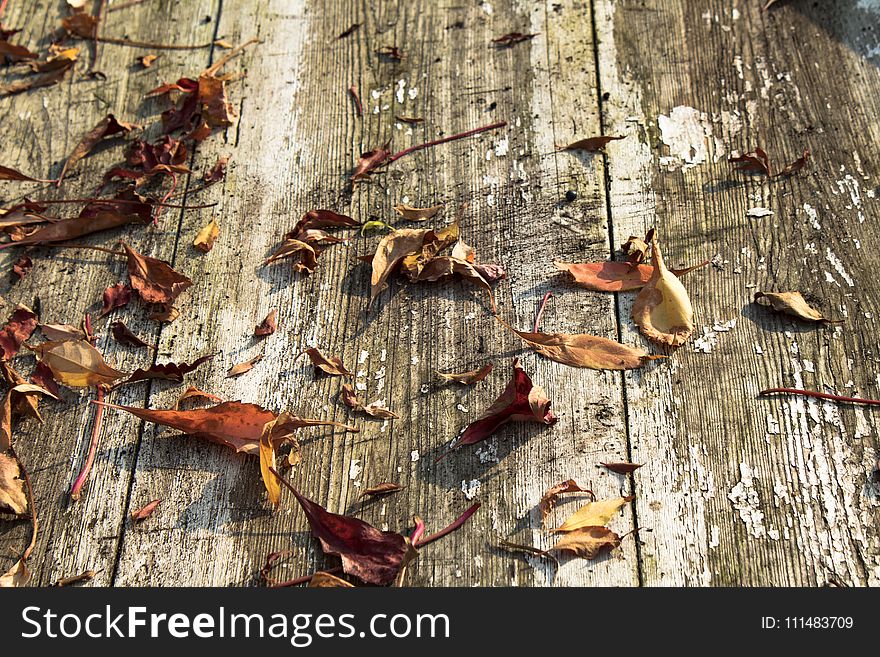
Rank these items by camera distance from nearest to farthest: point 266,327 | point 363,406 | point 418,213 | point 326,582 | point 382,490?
point 326,582, point 382,490, point 363,406, point 266,327, point 418,213

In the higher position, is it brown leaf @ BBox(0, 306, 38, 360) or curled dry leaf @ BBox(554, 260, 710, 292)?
curled dry leaf @ BBox(554, 260, 710, 292)

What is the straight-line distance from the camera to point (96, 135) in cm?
215

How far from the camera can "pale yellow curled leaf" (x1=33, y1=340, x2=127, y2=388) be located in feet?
5.57

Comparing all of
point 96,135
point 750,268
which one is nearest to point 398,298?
point 750,268

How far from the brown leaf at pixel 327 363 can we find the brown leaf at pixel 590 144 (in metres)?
0.76

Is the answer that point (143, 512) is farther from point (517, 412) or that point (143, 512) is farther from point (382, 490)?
point (517, 412)

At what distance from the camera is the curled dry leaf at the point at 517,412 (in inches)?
61.5

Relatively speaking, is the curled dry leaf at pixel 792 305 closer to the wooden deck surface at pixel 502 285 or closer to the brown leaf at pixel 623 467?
the wooden deck surface at pixel 502 285

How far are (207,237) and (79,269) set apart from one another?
29 centimetres

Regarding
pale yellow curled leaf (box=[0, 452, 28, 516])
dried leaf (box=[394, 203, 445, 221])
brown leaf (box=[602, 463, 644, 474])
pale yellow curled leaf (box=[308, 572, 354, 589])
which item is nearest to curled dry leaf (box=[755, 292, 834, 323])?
brown leaf (box=[602, 463, 644, 474])

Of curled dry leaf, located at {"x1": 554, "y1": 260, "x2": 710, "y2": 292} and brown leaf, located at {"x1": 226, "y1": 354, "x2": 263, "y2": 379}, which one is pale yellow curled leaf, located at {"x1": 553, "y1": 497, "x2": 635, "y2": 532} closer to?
curled dry leaf, located at {"x1": 554, "y1": 260, "x2": 710, "y2": 292}

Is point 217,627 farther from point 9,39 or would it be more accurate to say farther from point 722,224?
point 9,39

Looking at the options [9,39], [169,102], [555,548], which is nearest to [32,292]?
[169,102]

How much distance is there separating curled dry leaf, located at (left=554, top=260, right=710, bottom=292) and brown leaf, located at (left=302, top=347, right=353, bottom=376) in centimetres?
51
